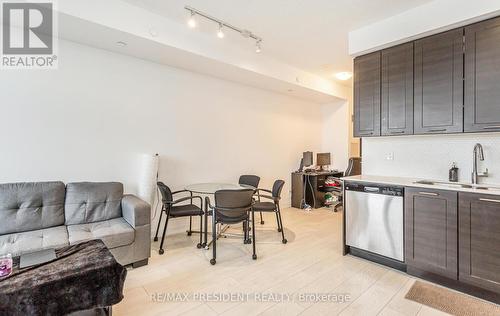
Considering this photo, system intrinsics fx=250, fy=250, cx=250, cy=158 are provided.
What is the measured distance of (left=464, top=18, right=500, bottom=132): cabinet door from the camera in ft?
7.99

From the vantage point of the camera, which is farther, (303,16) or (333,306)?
(303,16)

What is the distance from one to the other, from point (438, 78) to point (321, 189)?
11.1ft

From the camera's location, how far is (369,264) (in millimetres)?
2922

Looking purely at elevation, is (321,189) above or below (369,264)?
above

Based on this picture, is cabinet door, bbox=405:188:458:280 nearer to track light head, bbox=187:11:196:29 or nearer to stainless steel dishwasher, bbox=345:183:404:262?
stainless steel dishwasher, bbox=345:183:404:262

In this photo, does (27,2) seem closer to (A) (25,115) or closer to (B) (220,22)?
(A) (25,115)

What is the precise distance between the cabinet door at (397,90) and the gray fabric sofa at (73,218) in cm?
317

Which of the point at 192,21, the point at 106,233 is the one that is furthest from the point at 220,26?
the point at 106,233

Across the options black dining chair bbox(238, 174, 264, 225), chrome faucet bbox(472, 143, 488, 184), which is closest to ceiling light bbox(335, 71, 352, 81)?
black dining chair bbox(238, 174, 264, 225)

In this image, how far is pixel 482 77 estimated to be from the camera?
251cm

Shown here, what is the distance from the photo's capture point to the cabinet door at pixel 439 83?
265 centimetres


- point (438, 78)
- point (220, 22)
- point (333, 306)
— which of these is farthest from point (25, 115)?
point (438, 78)

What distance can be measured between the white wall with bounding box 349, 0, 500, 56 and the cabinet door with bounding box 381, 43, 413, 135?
0.48 ft

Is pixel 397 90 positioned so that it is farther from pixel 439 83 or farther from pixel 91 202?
pixel 91 202
